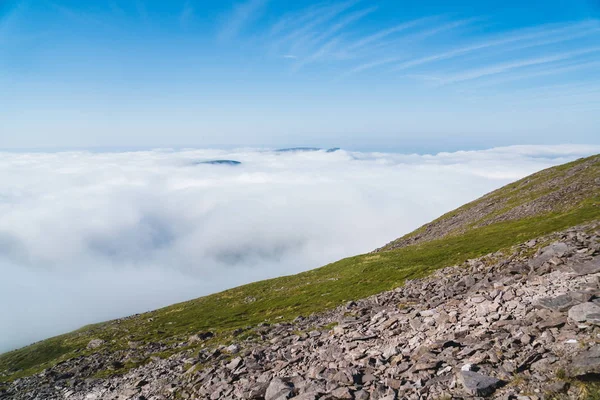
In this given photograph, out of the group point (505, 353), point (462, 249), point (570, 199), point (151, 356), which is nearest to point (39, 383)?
point (151, 356)

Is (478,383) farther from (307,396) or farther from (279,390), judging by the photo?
(279,390)

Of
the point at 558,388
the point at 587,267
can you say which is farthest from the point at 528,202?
the point at 558,388

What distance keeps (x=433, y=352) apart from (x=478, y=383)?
15.3 feet

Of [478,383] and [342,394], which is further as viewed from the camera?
[342,394]

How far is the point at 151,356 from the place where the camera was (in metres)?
42.5

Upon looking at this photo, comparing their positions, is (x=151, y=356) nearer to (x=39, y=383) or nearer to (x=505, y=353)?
(x=39, y=383)

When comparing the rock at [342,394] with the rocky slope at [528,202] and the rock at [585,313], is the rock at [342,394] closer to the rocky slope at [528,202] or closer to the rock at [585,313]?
the rock at [585,313]

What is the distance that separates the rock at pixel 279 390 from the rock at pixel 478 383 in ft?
32.3

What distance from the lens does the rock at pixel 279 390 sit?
19.1 metres

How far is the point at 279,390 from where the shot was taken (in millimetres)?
19797

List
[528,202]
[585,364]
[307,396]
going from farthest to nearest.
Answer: [528,202], [307,396], [585,364]

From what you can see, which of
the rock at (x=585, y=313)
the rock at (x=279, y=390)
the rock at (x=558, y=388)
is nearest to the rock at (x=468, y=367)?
the rock at (x=558, y=388)

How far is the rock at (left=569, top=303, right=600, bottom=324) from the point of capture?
A: 15940mm

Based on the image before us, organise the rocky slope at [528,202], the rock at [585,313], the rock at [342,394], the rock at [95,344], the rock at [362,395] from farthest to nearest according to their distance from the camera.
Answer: the rocky slope at [528,202], the rock at [95,344], the rock at [342,394], the rock at [362,395], the rock at [585,313]
